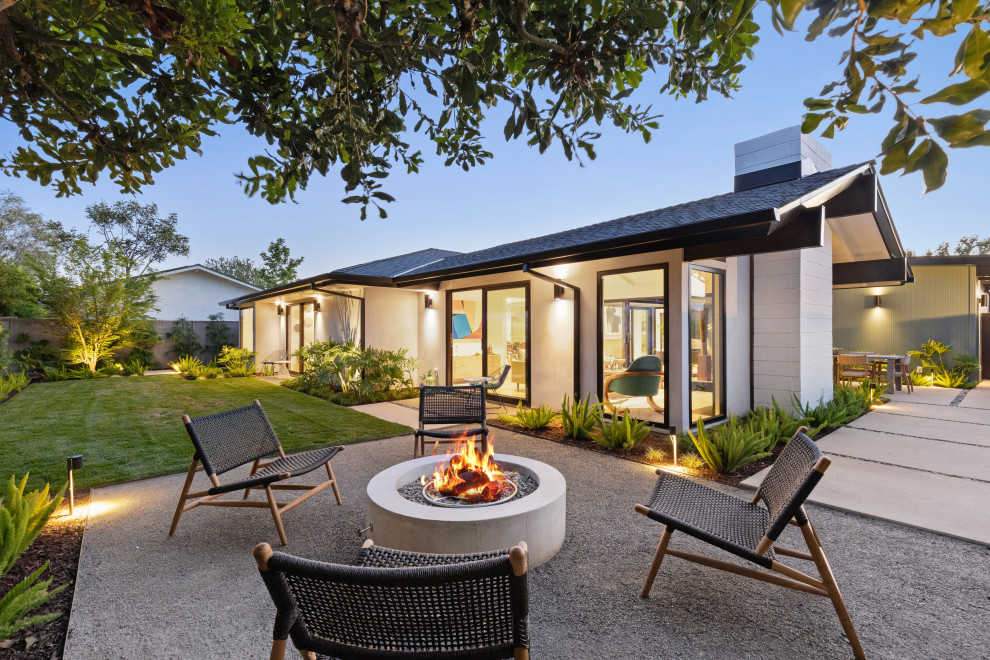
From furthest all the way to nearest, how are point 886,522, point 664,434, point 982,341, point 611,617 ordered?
point 982,341, point 664,434, point 886,522, point 611,617

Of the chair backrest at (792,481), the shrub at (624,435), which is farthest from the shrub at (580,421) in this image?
the chair backrest at (792,481)

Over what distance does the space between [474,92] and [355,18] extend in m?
0.63

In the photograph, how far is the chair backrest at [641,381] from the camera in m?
6.54

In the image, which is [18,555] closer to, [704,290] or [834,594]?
[834,594]

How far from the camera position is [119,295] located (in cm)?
1309

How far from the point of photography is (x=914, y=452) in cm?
507

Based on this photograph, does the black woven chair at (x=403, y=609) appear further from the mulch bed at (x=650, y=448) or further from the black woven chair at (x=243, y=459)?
the mulch bed at (x=650, y=448)

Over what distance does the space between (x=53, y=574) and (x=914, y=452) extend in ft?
25.3

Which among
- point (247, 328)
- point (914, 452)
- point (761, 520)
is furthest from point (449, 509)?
point (247, 328)

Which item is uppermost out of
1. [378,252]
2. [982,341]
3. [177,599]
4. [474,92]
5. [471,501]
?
[378,252]

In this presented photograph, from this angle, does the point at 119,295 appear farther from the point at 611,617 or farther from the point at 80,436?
the point at 611,617

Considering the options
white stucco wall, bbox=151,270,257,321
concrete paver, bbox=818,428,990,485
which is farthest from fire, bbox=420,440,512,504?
white stucco wall, bbox=151,270,257,321

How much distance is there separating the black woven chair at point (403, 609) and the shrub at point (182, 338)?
17.8m

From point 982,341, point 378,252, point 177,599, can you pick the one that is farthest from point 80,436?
point 378,252
